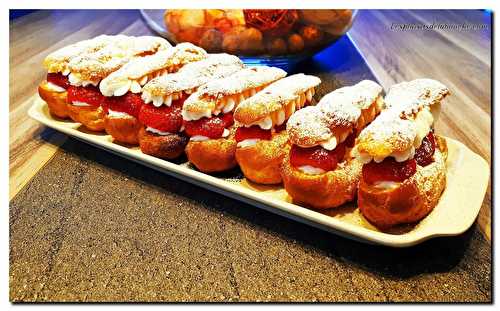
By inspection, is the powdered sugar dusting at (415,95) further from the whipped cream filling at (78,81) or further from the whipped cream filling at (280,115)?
the whipped cream filling at (78,81)

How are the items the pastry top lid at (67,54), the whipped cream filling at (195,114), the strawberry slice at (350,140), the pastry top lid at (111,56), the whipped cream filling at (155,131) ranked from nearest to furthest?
the strawberry slice at (350,140), the whipped cream filling at (195,114), the whipped cream filling at (155,131), the pastry top lid at (111,56), the pastry top lid at (67,54)

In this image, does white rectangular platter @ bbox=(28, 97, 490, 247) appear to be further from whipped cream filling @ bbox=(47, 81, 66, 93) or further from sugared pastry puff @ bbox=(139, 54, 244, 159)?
whipped cream filling @ bbox=(47, 81, 66, 93)

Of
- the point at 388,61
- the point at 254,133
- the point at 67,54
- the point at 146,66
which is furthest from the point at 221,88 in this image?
the point at 388,61

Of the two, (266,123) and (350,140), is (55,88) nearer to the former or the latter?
(266,123)

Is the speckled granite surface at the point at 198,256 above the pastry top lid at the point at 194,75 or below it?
below

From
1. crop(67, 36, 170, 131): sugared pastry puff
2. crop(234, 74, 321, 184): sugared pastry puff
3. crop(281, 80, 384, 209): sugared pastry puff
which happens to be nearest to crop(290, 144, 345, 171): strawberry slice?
crop(281, 80, 384, 209): sugared pastry puff

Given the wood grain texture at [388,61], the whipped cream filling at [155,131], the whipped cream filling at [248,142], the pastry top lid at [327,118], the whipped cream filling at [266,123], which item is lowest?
the wood grain texture at [388,61]

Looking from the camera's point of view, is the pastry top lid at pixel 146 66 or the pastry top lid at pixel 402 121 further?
the pastry top lid at pixel 146 66

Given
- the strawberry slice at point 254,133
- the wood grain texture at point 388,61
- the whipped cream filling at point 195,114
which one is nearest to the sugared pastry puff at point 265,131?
the strawberry slice at point 254,133
